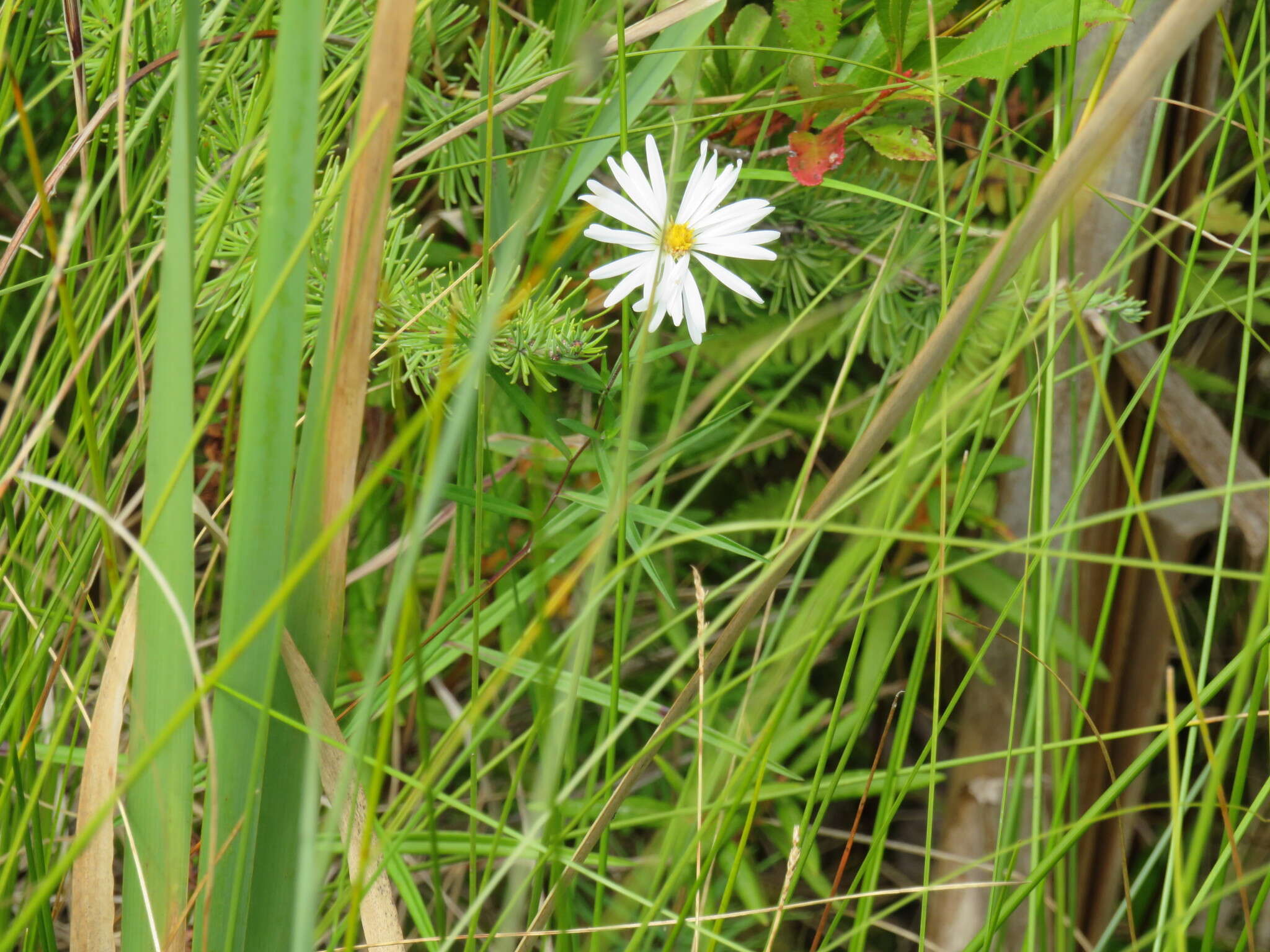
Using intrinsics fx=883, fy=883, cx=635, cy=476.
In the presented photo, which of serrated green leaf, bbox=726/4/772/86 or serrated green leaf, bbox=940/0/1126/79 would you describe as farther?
serrated green leaf, bbox=726/4/772/86

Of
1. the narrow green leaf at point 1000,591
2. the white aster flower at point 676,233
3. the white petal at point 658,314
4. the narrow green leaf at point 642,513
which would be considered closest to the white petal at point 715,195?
the white aster flower at point 676,233

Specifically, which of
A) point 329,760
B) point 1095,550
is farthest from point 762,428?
point 329,760

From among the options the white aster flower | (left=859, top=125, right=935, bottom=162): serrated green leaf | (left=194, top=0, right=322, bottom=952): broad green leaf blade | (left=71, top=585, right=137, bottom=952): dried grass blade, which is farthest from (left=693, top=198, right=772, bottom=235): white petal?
(left=71, top=585, right=137, bottom=952): dried grass blade

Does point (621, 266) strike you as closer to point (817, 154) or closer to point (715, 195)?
point (715, 195)

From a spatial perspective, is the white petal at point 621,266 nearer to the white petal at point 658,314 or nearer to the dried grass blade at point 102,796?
the white petal at point 658,314

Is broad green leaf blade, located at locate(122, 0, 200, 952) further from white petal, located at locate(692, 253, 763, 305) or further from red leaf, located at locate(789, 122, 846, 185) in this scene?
red leaf, located at locate(789, 122, 846, 185)

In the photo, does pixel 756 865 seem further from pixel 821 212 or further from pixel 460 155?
pixel 460 155

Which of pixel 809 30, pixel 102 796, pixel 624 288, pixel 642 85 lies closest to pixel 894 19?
pixel 809 30
